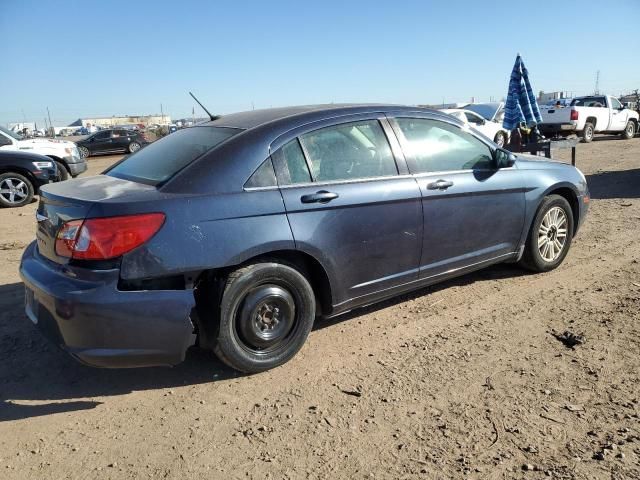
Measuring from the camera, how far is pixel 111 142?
27.3 m

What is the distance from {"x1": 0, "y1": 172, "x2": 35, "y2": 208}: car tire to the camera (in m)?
9.94

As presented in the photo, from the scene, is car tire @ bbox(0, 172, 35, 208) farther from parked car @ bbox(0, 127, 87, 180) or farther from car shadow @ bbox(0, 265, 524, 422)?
car shadow @ bbox(0, 265, 524, 422)

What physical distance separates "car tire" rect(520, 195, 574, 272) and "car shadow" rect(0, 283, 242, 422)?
2981mm

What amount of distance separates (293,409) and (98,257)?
136cm

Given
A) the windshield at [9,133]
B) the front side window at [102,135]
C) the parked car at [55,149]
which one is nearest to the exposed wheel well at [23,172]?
the parked car at [55,149]

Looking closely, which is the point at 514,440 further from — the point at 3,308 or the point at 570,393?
the point at 3,308

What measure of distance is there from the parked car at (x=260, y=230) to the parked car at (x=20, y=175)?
7315 millimetres

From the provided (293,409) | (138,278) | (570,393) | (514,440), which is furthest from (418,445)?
(138,278)

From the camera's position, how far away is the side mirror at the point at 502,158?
14.5 feet

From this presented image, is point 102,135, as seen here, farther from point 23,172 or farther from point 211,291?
point 211,291

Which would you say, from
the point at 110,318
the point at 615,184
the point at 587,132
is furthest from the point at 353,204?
the point at 587,132

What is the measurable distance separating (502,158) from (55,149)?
1127 centimetres

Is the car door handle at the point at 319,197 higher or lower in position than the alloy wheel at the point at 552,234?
higher

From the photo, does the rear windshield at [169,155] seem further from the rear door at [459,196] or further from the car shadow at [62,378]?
the rear door at [459,196]
